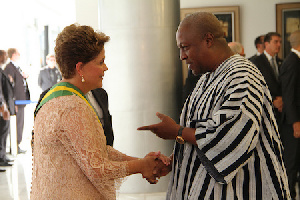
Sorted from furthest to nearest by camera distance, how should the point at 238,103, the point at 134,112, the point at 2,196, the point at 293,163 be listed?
the point at 2,196 < the point at 134,112 < the point at 293,163 < the point at 238,103

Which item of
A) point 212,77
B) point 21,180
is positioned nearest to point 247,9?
point 21,180

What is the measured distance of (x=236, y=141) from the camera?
2035 millimetres

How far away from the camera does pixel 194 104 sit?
2.31 metres

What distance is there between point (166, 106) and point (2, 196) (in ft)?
8.46

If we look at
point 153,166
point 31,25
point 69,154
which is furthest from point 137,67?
point 31,25

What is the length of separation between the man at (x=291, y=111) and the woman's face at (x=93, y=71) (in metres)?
3.47

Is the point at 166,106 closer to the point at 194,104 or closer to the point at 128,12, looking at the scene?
the point at 128,12

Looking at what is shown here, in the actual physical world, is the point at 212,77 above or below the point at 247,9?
below

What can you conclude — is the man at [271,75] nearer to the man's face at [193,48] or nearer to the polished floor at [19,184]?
the polished floor at [19,184]

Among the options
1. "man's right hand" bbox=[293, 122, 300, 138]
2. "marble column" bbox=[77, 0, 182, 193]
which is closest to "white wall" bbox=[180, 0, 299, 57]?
"marble column" bbox=[77, 0, 182, 193]

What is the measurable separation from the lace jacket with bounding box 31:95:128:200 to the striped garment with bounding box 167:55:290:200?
16.3 inches

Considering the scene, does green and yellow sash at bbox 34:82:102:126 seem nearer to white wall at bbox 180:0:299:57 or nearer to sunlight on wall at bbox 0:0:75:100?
white wall at bbox 180:0:299:57

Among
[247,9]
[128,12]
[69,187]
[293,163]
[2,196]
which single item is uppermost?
[247,9]

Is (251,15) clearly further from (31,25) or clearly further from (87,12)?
(31,25)
